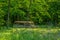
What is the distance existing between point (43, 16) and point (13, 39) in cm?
2750

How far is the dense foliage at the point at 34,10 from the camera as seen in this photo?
3131cm

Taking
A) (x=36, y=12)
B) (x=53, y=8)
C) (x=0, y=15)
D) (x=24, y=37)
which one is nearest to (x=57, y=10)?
(x=53, y=8)

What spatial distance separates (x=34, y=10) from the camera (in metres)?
33.5

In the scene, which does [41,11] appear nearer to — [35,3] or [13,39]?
[35,3]

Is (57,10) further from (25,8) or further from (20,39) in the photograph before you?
(20,39)

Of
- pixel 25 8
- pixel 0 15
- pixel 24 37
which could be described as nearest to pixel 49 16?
pixel 25 8

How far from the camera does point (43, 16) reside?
34.2 m

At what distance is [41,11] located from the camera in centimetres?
3291

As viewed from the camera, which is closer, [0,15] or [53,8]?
[0,15]

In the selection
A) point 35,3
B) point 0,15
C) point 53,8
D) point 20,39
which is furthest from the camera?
point 53,8

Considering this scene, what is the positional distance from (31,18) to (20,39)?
2623 centimetres

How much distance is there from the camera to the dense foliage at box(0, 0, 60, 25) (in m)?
31.3

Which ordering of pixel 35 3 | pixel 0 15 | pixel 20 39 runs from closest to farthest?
pixel 20 39
pixel 0 15
pixel 35 3

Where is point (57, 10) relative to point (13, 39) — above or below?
below
